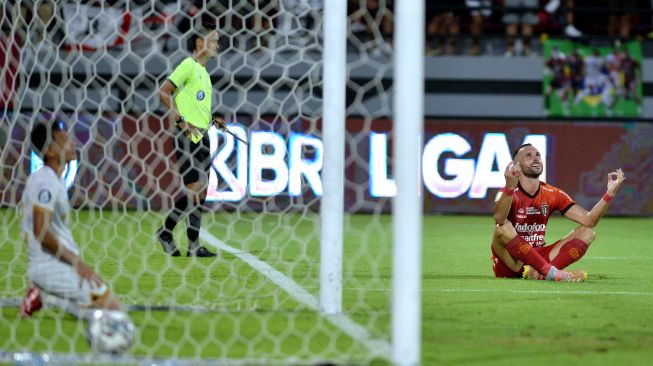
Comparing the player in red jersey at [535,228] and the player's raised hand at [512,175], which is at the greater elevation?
the player's raised hand at [512,175]

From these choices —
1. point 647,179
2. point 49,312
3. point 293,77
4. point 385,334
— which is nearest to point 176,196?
point 49,312

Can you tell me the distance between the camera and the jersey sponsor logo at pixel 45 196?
18.0ft

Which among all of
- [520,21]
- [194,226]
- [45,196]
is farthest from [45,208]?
[520,21]

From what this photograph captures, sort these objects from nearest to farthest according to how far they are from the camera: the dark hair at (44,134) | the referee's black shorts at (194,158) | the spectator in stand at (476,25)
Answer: the dark hair at (44,134) → the referee's black shorts at (194,158) → the spectator in stand at (476,25)

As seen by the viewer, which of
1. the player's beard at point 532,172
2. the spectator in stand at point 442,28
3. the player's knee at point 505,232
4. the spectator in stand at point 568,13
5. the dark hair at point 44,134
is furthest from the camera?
the spectator in stand at point 568,13

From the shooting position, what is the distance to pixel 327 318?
19.5 feet

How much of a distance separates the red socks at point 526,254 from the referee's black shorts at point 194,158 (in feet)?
7.83

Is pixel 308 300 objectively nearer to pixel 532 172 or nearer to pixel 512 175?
pixel 512 175

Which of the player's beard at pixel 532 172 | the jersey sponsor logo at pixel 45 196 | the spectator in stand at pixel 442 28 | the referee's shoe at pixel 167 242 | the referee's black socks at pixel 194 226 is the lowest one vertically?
the referee's shoe at pixel 167 242

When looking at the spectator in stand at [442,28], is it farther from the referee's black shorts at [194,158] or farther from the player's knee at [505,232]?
the player's knee at [505,232]

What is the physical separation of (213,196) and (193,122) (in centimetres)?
387

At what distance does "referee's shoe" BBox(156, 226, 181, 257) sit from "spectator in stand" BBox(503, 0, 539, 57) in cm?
1000

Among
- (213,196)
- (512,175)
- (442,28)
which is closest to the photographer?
(512,175)

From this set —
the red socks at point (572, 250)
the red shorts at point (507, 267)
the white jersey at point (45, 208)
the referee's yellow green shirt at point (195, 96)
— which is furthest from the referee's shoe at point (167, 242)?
the white jersey at point (45, 208)
